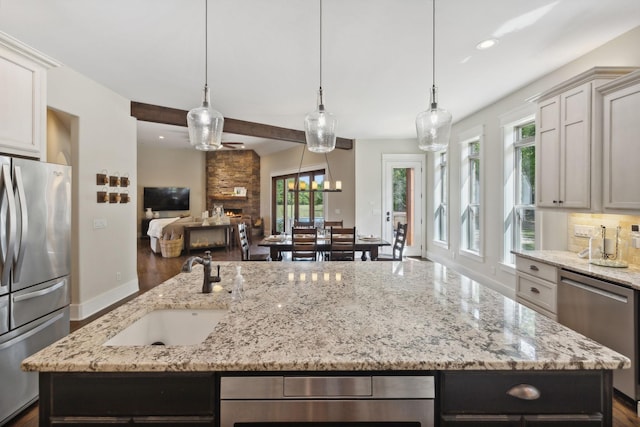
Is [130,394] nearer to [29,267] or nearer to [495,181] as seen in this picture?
[29,267]

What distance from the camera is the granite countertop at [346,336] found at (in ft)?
2.93

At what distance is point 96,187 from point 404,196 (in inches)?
221

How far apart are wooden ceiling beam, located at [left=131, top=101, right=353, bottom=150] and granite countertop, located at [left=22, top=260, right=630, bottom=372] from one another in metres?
3.69

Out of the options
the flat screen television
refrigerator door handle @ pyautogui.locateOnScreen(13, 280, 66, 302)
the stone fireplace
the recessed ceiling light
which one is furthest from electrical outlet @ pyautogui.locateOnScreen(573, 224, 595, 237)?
the flat screen television

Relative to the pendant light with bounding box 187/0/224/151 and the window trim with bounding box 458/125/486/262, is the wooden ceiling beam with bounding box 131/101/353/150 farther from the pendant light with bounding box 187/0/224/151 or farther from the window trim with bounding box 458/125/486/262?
the pendant light with bounding box 187/0/224/151

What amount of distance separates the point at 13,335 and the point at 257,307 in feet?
5.55

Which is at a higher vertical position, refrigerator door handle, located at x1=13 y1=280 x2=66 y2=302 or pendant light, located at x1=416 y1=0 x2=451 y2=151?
pendant light, located at x1=416 y1=0 x2=451 y2=151

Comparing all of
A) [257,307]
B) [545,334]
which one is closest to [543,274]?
[545,334]

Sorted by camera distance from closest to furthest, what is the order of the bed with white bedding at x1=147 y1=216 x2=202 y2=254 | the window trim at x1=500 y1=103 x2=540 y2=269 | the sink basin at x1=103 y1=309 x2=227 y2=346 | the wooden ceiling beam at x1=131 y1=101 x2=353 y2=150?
the sink basin at x1=103 y1=309 x2=227 y2=346, the window trim at x1=500 y1=103 x2=540 y2=269, the wooden ceiling beam at x1=131 y1=101 x2=353 y2=150, the bed with white bedding at x1=147 y1=216 x2=202 y2=254

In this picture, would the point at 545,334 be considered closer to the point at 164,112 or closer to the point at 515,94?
the point at 515,94


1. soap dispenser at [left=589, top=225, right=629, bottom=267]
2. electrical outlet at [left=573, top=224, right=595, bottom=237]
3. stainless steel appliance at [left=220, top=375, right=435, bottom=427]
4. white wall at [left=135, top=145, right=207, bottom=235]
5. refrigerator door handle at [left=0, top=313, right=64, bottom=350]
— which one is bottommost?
refrigerator door handle at [left=0, top=313, right=64, bottom=350]

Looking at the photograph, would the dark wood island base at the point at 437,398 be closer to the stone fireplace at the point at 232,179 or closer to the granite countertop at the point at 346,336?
the granite countertop at the point at 346,336

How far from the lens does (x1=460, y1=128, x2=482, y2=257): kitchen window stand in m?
5.01

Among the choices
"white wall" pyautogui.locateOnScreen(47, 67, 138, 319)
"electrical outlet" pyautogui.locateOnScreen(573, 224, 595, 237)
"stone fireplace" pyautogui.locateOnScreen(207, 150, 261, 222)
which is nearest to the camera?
"electrical outlet" pyautogui.locateOnScreen(573, 224, 595, 237)
